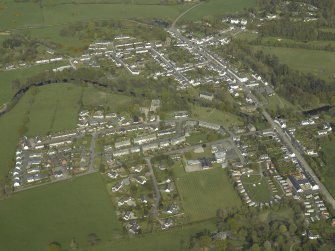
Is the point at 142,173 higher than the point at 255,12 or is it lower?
lower

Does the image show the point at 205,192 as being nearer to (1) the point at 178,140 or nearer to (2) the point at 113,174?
(1) the point at 178,140

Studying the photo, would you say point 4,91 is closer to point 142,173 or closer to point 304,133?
point 142,173

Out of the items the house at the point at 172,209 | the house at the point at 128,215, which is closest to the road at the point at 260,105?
the house at the point at 172,209

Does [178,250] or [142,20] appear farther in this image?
[142,20]

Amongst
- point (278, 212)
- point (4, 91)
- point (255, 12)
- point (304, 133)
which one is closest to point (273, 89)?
point (304, 133)

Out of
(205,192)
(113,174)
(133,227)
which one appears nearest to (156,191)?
(205,192)

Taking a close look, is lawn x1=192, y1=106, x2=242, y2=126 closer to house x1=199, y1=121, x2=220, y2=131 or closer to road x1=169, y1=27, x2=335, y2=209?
house x1=199, y1=121, x2=220, y2=131

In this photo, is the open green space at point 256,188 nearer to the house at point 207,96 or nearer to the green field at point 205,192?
the green field at point 205,192
